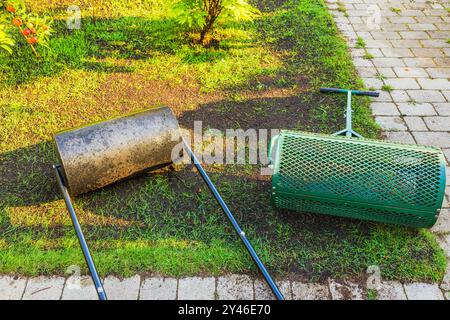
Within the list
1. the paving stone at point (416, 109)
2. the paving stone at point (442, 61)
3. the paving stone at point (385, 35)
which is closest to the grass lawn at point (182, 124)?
the paving stone at point (416, 109)

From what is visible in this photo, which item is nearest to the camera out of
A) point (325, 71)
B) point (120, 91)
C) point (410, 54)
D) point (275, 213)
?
point (275, 213)

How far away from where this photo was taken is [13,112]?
4.79 meters

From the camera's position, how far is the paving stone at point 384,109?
16.2 ft

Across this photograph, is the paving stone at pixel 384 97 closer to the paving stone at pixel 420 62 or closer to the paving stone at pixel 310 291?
the paving stone at pixel 420 62

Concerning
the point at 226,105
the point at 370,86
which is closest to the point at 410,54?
the point at 370,86

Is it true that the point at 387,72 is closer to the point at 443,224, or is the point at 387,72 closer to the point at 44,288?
the point at 443,224

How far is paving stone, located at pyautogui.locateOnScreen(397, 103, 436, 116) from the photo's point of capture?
16.2 feet

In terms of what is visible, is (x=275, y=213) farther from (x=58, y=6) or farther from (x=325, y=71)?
(x=58, y=6)

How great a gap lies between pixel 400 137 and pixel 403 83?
1214 millimetres

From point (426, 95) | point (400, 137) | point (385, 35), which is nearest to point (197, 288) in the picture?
point (400, 137)

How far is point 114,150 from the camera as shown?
3.60 meters

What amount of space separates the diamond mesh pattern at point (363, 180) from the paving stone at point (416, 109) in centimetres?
167

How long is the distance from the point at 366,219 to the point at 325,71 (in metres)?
2.74

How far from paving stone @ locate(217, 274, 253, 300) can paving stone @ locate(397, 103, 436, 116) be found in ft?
9.90
